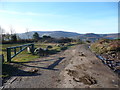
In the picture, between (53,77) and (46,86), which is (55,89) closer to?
(46,86)

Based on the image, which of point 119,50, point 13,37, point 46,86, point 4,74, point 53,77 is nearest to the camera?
point 46,86

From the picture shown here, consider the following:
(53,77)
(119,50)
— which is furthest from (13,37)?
(53,77)

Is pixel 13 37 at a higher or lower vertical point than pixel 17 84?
higher

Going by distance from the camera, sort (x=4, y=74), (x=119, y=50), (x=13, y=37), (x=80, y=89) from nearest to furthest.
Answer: (x=80, y=89) < (x=4, y=74) < (x=119, y=50) < (x=13, y=37)

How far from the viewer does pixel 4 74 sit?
6.21 m

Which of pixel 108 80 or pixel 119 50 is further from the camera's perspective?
pixel 119 50

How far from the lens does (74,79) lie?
5.27 m

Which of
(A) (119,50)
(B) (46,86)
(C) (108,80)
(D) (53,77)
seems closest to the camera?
(B) (46,86)

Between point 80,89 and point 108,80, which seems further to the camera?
point 108,80

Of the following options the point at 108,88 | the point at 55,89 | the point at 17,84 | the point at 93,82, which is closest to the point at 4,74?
the point at 17,84

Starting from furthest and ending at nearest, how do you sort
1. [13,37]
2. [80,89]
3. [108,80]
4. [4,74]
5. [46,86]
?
[13,37]
[4,74]
[108,80]
[46,86]
[80,89]

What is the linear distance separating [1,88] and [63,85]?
7.94 ft

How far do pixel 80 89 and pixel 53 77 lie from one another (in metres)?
1.71

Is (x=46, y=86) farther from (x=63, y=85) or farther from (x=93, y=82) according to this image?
(x=93, y=82)
